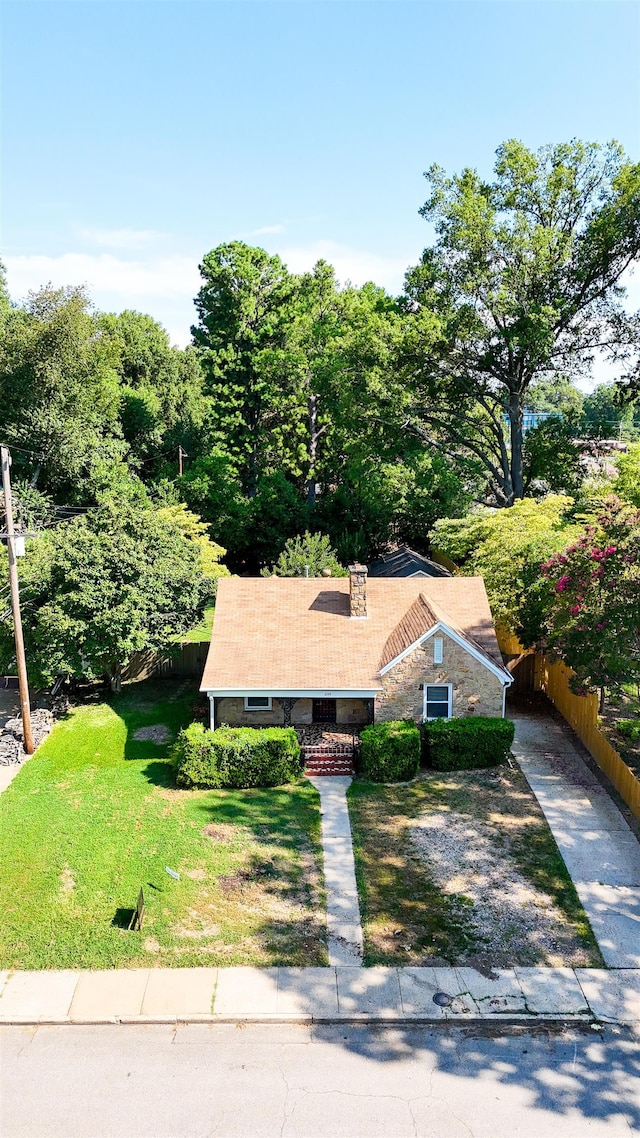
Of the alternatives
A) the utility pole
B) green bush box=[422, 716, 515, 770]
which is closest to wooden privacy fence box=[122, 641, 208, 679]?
the utility pole

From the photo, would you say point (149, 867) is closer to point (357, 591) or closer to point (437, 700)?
Answer: point (437, 700)

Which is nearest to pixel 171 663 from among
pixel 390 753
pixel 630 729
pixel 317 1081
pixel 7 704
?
pixel 7 704

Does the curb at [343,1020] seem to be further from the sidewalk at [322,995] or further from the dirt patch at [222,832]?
the dirt patch at [222,832]

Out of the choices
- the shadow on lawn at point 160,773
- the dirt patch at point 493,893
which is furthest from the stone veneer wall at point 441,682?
the shadow on lawn at point 160,773

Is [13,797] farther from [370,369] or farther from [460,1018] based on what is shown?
[370,369]

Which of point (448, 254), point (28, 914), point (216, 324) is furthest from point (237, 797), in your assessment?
point (216, 324)

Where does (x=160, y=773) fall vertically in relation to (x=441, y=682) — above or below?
below
